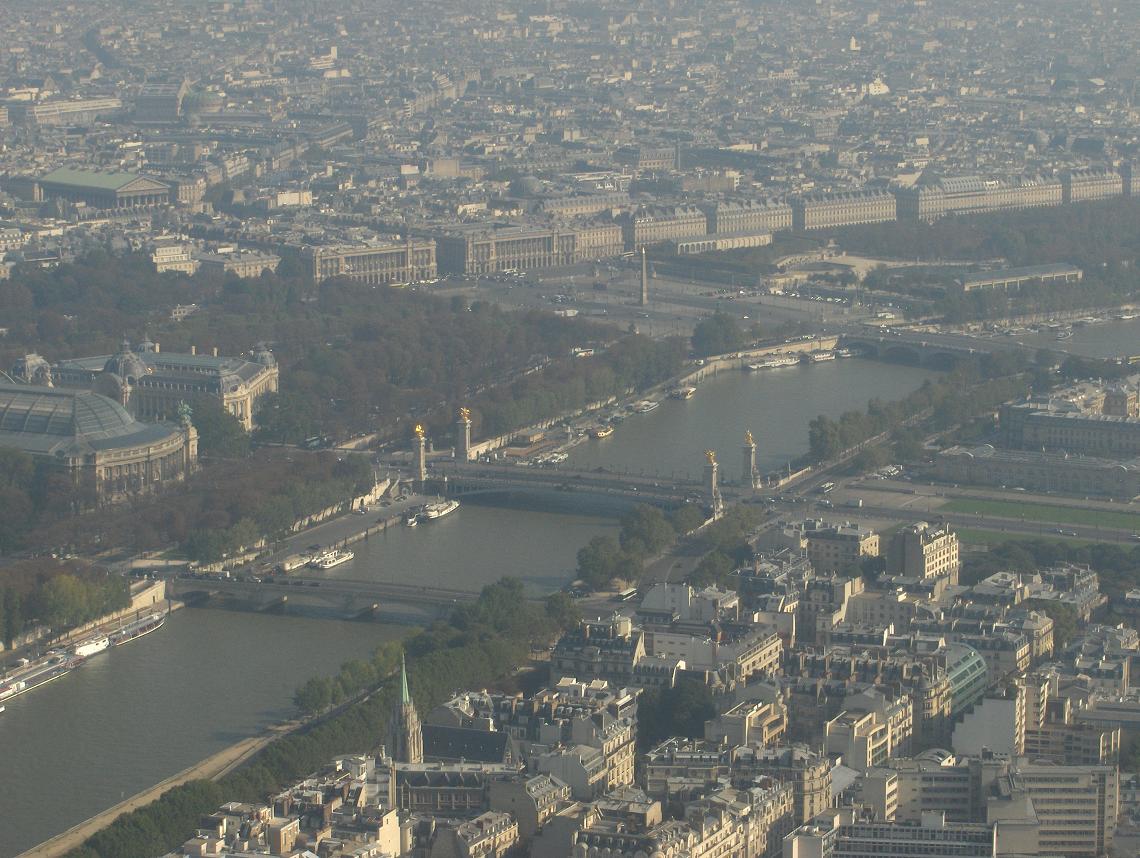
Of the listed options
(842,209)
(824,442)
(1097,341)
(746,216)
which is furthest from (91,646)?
(842,209)

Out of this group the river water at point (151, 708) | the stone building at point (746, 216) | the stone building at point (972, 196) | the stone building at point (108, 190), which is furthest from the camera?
the stone building at point (972, 196)

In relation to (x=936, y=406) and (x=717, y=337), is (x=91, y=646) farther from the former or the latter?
(x=717, y=337)

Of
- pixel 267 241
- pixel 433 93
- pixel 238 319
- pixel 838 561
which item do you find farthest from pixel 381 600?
pixel 433 93

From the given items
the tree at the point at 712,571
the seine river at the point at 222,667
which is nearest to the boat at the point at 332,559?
the seine river at the point at 222,667

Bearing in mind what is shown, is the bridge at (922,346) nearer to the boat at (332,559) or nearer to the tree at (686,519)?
the tree at (686,519)

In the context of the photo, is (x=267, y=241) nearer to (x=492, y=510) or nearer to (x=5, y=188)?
(x=5, y=188)

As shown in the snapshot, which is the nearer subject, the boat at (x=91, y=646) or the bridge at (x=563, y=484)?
the boat at (x=91, y=646)

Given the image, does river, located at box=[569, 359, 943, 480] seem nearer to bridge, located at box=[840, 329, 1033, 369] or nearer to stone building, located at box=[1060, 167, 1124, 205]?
bridge, located at box=[840, 329, 1033, 369]
